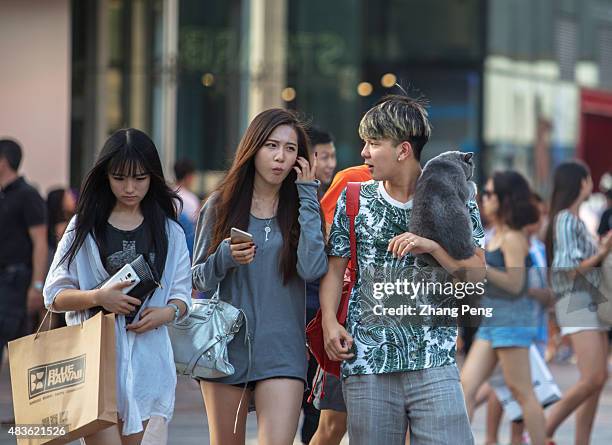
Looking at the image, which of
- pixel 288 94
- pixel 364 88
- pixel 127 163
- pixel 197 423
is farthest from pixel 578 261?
pixel 364 88

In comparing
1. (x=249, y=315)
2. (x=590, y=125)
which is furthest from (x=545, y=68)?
(x=249, y=315)

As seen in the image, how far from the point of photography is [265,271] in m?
5.60

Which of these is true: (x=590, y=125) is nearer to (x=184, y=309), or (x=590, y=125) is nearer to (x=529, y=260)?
(x=529, y=260)

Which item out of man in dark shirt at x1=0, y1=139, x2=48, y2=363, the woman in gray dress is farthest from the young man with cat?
man in dark shirt at x1=0, y1=139, x2=48, y2=363

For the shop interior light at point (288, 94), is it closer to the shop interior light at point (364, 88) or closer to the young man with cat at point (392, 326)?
the shop interior light at point (364, 88)

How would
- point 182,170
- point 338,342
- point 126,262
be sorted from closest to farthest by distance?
point 338,342 → point 126,262 → point 182,170

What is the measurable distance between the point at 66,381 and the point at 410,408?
129 cm

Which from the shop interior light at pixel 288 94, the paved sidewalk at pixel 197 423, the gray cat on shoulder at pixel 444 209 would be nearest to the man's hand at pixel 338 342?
the gray cat on shoulder at pixel 444 209

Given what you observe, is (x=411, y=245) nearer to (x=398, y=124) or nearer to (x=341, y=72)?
(x=398, y=124)

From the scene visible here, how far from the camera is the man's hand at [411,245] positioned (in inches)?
199

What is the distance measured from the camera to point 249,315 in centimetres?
559

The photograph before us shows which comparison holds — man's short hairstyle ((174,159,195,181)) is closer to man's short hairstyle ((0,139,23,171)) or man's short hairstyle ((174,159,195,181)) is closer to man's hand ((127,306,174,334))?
man's short hairstyle ((0,139,23,171))

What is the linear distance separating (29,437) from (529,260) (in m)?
4.35

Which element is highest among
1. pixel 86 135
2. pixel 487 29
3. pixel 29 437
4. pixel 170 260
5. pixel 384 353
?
pixel 487 29
